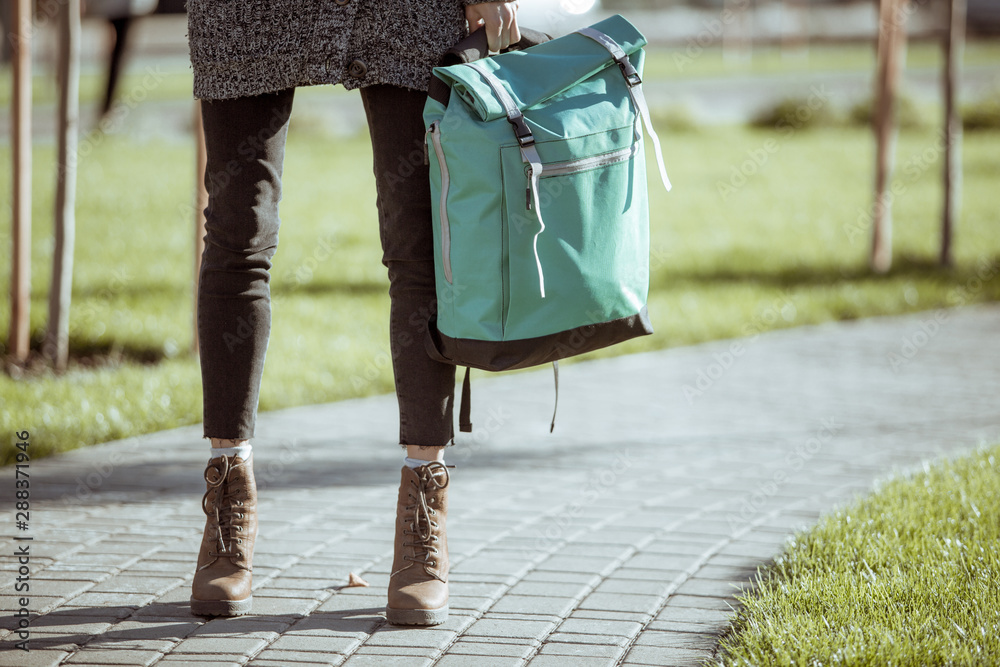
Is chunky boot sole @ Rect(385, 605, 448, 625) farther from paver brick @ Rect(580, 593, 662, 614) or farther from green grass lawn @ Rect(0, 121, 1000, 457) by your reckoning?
green grass lawn @ Rect(0, 121, 1000, 457)

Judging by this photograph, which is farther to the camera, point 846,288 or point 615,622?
point 846,288

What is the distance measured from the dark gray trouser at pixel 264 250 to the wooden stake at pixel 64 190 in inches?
107

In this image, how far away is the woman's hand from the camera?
2469 mm

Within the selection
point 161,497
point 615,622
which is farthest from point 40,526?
point 615,622

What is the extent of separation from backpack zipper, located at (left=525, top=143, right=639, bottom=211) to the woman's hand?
35 centimetres

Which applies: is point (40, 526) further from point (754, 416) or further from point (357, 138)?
point (357, 138)

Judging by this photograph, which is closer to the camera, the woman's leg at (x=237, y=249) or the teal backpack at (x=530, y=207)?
the teal backpack at (x=530, y=207)

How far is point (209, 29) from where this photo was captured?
8.15 ft

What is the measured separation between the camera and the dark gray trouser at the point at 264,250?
2.46m

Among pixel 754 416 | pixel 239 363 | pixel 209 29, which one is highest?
pixel 209 29

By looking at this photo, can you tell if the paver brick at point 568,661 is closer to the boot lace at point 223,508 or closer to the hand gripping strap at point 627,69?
the boot lace at point 223,508

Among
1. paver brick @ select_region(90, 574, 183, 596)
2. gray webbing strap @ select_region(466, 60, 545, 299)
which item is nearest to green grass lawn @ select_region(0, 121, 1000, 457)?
paver brick @ select_region(90, 574, 183, 596)

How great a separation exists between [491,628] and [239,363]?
791 millimetres

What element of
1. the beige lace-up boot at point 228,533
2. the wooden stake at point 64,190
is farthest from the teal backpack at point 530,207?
the wooden stake at point 64,190
